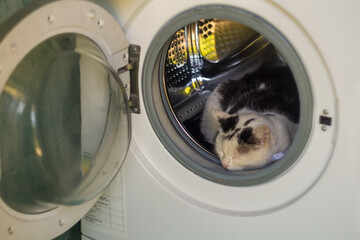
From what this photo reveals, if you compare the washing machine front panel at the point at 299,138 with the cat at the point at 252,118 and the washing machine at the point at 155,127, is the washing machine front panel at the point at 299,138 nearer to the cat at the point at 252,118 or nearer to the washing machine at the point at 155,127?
the washing machine at the point at 155,127

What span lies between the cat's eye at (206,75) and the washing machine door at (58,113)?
0.37 ft

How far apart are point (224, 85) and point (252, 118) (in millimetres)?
192

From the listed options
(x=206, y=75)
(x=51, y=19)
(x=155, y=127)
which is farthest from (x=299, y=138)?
(x=51, y=19)

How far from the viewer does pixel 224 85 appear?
121 cm

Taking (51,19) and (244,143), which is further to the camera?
(244,143)

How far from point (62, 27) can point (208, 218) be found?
572 mm

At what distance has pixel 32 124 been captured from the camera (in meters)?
0.82

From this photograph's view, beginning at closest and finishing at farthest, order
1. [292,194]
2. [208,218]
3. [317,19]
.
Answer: [317,19]
[292,194]
[208,218]

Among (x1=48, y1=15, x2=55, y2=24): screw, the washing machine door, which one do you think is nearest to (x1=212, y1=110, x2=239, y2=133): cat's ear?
the washing machine door

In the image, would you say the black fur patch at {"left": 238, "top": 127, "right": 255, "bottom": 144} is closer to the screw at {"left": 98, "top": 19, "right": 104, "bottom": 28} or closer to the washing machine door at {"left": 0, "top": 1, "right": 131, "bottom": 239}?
the washing machine door at {"left": 0, "top": 1, "right": 131, "bottom": 239}

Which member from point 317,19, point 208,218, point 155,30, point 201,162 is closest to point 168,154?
point 201,162

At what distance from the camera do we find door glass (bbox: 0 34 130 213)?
2.56 ft

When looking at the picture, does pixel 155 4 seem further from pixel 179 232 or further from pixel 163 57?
pixel 179 232

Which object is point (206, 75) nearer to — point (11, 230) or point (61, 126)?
point (61, 126)
